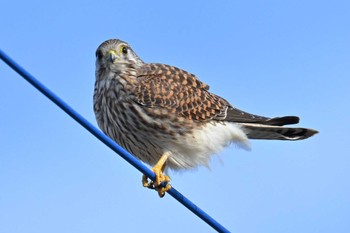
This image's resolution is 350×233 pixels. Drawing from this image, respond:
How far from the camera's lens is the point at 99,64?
663 cm

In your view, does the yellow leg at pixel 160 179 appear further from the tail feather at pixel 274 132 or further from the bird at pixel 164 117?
the tail feather at pixel 274 132

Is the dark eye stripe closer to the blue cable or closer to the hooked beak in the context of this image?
the hooked beak

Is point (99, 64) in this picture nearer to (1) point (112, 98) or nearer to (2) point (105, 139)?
(1) point (112, 98)

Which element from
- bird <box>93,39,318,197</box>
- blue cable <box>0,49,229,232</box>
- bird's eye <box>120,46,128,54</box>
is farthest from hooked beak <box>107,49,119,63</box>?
blue cable <box>0,49,229,232</box>

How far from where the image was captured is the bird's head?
653cm

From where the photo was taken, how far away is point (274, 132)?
6.82m

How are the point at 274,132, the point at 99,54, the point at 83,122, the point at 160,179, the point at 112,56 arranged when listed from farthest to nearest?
the point at 274,132
the point at 99,54
the point at 112,56
the point at 160,179
the point at 83,122

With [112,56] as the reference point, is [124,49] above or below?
above

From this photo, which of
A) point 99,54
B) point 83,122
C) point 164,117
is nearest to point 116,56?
point 99,54

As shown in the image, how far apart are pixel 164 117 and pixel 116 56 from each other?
29.9 inches

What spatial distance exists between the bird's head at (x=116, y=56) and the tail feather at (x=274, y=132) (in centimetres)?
114

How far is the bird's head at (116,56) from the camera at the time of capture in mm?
6531

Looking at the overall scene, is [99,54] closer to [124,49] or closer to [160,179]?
[124,49]

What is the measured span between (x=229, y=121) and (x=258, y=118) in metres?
0.26
